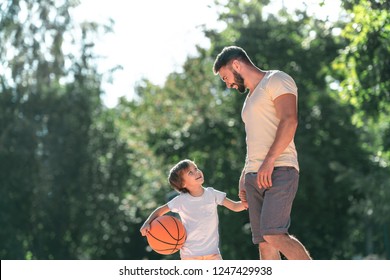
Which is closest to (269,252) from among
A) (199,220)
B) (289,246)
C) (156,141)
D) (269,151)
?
(289,246)

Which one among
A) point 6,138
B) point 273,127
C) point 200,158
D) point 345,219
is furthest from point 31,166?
point 273,127

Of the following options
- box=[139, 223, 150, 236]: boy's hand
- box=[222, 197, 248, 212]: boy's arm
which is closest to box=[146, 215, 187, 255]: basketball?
box=[139, 223, 150, 236]: boy's hand

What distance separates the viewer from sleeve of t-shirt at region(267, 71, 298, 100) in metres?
7.29

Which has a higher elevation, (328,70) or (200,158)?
(328,70)

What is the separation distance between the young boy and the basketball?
61 millimetres

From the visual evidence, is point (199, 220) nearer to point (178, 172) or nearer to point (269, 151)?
point (178, 172)

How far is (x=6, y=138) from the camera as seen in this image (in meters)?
42.2

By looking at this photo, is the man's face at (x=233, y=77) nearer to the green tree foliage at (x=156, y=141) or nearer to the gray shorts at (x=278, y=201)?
the gray shorts at (x=278, y=201)

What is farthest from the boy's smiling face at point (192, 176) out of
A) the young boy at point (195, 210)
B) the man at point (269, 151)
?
the man at point (269, 151)

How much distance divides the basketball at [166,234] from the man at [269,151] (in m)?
1.06

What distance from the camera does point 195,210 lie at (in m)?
8.61

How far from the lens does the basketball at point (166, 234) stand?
845 centimetres
